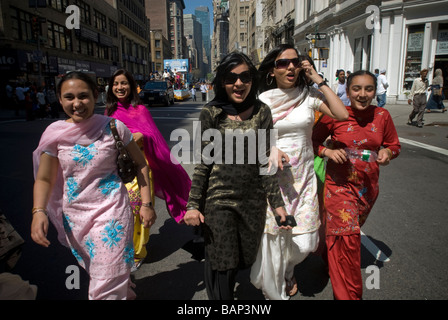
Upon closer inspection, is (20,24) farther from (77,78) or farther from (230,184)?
(230,184)

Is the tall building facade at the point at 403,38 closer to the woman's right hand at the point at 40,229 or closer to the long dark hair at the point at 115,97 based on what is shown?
the long dark hair at the point at 115,97

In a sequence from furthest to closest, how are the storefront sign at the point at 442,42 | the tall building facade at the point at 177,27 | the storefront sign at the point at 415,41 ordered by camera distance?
the tall building facade at the point at 177,27, the storefront sign at the point at 415,41, the storefront sign at the point at 442,42

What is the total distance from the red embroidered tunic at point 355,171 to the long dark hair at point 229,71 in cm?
79

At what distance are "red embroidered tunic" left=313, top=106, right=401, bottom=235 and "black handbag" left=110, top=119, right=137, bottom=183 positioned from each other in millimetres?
1546

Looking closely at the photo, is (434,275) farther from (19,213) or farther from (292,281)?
(19,213)

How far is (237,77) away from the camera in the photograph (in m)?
2.28

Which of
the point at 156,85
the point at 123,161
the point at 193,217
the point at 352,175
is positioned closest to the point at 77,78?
the point at 123,161

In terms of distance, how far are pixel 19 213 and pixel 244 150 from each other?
13.7 feet

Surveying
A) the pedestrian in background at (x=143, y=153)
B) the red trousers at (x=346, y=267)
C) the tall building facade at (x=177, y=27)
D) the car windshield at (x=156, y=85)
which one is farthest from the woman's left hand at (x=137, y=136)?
the tall building facade at (x=177, y=27)

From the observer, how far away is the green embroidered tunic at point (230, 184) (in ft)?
7.48

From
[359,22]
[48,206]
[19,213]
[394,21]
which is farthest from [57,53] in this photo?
[48,206]

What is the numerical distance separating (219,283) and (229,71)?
144 cm
